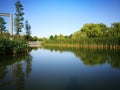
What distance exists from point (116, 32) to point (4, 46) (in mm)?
30401

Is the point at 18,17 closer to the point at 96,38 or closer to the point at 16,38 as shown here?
the point at 16,38

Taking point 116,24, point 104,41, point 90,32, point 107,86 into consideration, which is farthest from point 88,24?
point 107,86

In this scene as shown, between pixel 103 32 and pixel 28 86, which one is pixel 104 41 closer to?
pixel 103 32

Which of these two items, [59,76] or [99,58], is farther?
[99,58]

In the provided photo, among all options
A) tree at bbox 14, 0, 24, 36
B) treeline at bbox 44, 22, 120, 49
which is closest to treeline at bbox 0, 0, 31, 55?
tree at bbox 14, 0, 24, 36

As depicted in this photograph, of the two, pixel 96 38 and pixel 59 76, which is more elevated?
pixel 96 38

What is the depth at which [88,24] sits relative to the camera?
4816 cm

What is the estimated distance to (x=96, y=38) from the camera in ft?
120

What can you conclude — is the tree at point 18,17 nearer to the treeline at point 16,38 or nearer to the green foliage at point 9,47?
the treeline at point 16,38

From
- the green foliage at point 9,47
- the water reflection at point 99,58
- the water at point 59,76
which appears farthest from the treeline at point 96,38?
the water at point 59,76

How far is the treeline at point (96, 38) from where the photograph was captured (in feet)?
109

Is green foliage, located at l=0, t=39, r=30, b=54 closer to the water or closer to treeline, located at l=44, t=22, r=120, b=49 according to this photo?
the water

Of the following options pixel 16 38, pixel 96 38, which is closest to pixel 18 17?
pixel 16 38

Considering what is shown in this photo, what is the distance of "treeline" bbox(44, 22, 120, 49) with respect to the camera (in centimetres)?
3338
